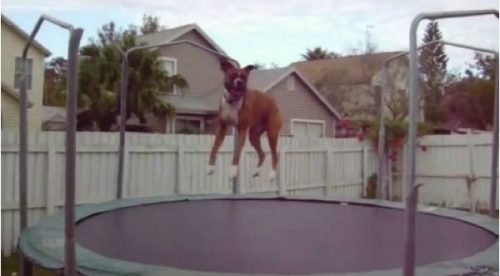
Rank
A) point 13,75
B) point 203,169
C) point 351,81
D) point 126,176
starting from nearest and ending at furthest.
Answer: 1. point 126,176
2. point 203,169
3. point 13,75
4. point 351,81

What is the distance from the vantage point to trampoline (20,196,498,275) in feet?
5.63

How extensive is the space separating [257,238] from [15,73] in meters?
5.88

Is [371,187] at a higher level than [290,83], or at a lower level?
lower

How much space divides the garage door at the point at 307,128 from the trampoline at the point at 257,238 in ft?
15.0

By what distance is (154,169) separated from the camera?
15.5 feet

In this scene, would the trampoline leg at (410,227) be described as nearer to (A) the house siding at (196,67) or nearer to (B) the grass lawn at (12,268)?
(B) the grass lawn at (12,268)

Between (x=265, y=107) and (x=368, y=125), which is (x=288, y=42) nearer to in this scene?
(x=265, y=107)

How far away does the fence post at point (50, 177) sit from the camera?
13.4ft

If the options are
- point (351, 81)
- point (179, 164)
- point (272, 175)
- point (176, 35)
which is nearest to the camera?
point (179, 164)

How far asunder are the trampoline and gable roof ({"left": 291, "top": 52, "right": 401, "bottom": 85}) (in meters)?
7.11

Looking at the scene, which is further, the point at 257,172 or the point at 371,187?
the point at 371,187

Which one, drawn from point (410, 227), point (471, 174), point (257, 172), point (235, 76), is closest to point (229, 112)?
point (235, 76)

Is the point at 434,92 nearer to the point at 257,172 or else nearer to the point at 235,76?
the point at 257,172

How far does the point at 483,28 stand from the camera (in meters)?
2.44
